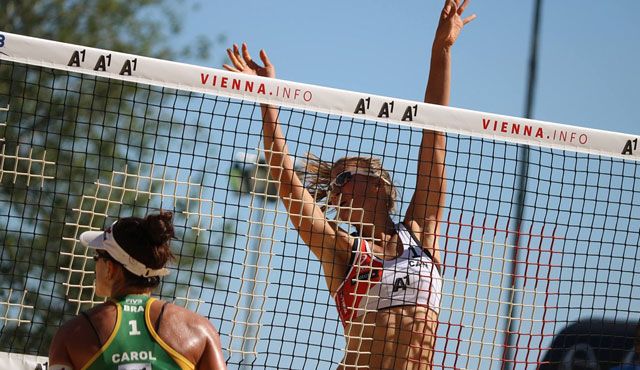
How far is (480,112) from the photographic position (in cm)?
770

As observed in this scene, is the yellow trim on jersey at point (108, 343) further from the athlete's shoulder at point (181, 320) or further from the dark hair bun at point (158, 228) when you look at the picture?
the dark hair bun at point (158, 228)

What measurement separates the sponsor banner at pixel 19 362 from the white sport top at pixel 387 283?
1823 mm

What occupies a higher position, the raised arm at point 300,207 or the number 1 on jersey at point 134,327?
the raised arm at point 300,207

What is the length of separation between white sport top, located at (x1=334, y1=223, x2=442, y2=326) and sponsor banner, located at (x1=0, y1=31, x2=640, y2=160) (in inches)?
31.8

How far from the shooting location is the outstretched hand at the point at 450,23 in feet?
26.8

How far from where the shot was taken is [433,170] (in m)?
7.80

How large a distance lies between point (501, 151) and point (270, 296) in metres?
1.88

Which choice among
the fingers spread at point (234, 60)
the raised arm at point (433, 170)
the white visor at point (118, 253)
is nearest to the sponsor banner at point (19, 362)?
the white visor at point (118, 253)

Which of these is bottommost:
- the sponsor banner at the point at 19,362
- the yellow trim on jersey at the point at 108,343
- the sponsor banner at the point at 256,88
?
the sponsor banner at the point at 19,362

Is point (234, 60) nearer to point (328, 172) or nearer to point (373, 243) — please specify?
point (328, 172)

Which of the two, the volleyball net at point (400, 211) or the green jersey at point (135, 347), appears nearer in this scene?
the green jersey at point (135, 347)

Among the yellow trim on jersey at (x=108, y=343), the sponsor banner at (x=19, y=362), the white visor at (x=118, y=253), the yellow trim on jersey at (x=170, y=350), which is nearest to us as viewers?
the yellow trim on jersey at (x=108, y=343)

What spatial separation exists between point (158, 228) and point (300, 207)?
6.80 ft

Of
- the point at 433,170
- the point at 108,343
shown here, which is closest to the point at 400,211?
the point at 433,170
